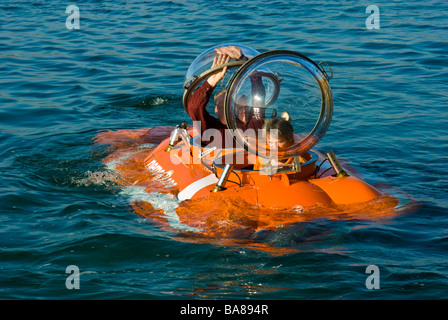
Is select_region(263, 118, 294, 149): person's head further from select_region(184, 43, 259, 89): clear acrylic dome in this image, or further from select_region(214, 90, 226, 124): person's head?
select_region(184, 43, 259, 89): clear acrylic dome

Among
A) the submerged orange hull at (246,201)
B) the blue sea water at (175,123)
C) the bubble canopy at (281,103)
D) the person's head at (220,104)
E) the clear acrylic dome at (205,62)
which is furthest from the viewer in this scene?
the clear acrylic dome at (205,62)

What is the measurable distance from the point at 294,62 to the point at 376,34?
8.90m

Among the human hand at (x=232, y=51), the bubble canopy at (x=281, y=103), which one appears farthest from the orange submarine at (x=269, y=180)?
the human hand at (x=232, y=51)

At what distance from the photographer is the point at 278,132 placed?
18.9 feet

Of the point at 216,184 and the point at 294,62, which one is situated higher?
the point at 294,62

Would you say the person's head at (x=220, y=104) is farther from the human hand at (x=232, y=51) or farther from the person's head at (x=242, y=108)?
the person's head at (x=242, y=108)

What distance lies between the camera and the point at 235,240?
5.50 meters

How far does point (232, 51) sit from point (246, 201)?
1.61 meters

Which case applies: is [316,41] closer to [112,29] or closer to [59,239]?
[112,29]

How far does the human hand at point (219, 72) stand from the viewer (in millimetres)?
6355

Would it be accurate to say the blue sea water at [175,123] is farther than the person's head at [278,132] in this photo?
No
